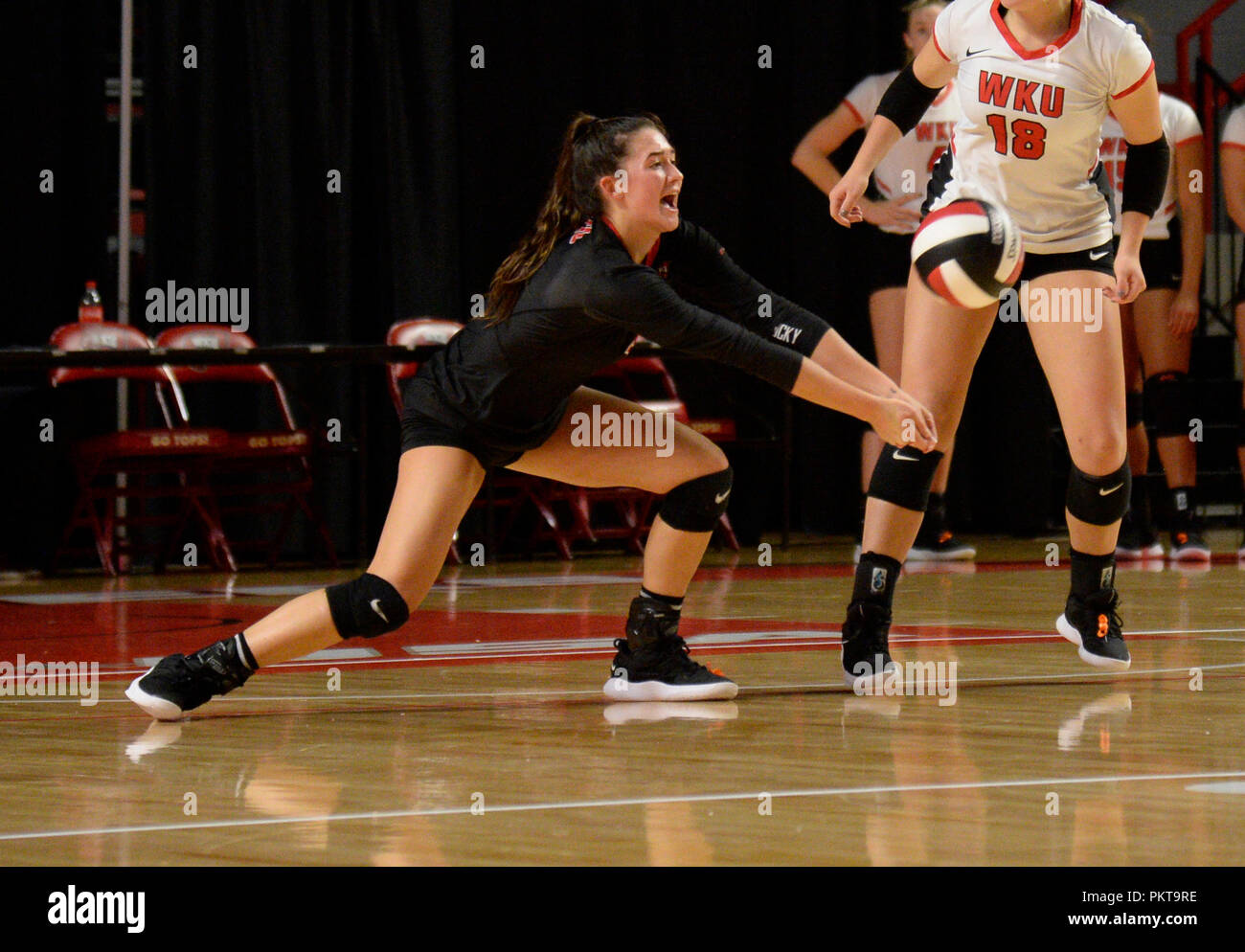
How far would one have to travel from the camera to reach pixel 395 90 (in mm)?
8914

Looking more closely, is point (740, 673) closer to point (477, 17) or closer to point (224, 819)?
point (224, 819)

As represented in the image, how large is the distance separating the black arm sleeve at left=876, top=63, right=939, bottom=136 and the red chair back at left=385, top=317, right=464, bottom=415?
3.89 m

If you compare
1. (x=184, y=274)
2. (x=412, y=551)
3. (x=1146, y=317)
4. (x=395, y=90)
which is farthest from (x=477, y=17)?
(x=412, y=551)

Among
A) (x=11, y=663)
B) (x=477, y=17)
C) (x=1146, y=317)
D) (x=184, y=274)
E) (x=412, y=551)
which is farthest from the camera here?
(x=477, y=17)

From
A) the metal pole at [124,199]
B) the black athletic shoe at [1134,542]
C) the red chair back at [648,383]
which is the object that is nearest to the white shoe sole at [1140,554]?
the black athletic shoe at [1134,542]

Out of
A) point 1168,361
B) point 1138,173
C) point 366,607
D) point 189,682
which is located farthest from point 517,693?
point 1168,361

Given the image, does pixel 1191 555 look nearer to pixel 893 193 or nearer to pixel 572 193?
pixel 893 193

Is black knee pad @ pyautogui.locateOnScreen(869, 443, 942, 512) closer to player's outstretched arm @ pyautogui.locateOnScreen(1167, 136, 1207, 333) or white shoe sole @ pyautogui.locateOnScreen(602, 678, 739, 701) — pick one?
white shoe sole @ pyautogui.locateOnScreen(602, 678, 739, 701)

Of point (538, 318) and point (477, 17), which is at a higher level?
point (477, 17)

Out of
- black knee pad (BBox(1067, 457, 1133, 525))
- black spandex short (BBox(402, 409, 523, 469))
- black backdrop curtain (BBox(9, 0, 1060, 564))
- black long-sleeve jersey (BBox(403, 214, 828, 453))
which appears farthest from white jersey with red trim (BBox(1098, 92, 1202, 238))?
black spandex short (BBox(402, 409, 523, 469))

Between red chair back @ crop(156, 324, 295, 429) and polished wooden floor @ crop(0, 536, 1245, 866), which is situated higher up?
red chair back @ crop(156, 324, 295, 429)

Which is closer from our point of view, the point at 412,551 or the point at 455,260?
the point at 412,551

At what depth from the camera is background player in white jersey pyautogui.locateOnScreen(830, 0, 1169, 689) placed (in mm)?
3969

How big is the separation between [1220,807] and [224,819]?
134 centimetres
